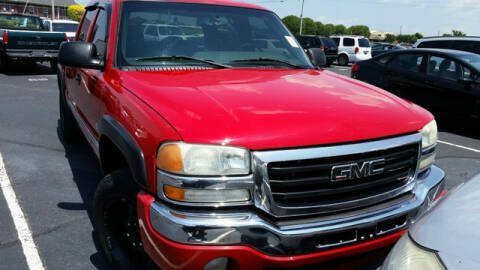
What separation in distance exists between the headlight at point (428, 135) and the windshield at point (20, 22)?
14230 millimetres

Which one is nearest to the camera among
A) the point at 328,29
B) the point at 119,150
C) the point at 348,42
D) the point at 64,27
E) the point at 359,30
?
the point at 119,150

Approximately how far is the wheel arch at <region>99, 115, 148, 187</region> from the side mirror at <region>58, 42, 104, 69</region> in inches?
19.1

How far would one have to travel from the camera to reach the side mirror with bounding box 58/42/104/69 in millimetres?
3004

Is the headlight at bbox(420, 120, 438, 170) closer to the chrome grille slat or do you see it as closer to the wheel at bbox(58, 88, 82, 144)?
the chrome grille slat

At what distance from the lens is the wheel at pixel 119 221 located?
7.86 feet

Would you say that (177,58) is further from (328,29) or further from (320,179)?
(328,29)

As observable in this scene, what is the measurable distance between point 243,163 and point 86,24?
11.1 ft

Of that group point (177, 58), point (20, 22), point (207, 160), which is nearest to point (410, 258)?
point (207, 160)

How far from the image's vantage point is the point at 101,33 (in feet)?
11.7

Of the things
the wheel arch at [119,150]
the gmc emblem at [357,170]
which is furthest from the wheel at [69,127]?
the gmc emblem at [357,170]

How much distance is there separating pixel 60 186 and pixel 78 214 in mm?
727

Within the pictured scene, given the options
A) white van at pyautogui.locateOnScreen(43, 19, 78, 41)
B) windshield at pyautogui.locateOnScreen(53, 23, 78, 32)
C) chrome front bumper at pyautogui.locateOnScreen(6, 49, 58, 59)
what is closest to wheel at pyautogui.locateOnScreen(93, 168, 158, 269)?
chrome front bumper at pyautogui.locateOnScreen(6, 49, 58, 59)

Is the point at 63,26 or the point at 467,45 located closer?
the point at 467,45

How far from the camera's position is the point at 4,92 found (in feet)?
32.0
